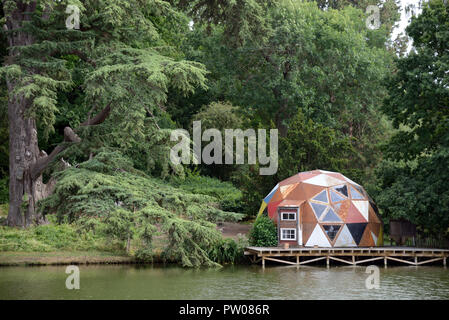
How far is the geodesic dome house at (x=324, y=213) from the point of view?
28.5 meters

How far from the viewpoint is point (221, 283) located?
2144 centimetres

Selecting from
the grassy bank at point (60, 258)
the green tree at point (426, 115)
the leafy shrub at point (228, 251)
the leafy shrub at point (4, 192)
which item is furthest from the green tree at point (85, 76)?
the green tree at point (426, 115)

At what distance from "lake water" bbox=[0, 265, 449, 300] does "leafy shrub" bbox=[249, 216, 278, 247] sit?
212 centimetres

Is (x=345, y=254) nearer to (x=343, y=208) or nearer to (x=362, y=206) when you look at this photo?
(x=343, y=208)

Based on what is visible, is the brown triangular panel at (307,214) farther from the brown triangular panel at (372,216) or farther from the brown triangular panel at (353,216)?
the brown triangular panel at (372,216)

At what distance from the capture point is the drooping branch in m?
29.2

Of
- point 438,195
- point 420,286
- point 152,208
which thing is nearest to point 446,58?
point 438,195

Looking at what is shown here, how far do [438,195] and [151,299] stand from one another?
14.1m

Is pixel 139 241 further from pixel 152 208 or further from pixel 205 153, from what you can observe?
pixel 205 153

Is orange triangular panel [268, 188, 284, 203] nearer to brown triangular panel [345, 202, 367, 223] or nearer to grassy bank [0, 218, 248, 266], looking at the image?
grassy bank [0, 218, 248, 266]

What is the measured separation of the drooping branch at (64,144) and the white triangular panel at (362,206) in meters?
12.7

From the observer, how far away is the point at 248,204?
33.7 meters

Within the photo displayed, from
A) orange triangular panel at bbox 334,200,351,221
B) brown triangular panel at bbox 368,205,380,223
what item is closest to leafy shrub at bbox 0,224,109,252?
orange triangular panel at bbox 334,200,351,221
